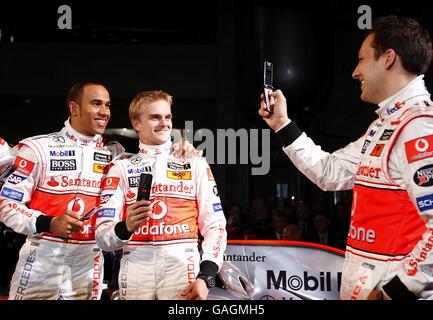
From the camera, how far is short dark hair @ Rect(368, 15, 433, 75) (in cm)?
221

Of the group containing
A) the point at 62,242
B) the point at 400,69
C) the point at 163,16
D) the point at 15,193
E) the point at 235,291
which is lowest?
the point at 235,291

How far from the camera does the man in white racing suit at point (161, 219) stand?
2.52m

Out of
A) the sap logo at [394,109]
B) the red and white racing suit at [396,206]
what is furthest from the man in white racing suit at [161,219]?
the sap logo at [394,109]

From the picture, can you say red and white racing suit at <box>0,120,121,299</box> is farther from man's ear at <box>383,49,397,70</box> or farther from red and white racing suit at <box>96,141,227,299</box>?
man's ear at <box>383,49,397,70</box>

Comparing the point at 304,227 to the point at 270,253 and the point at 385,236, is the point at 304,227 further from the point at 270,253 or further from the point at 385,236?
the point at 385,236

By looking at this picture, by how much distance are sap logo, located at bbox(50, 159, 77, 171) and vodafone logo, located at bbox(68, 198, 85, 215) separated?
0.16m

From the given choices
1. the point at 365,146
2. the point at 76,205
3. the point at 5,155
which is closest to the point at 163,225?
the point at 76,205

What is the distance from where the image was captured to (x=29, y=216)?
271 centimetres

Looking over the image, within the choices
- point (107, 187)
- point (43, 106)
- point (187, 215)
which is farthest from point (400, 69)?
point (43, 106)

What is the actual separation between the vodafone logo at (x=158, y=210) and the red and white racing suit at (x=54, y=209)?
41 centimetres

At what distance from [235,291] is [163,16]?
7705mm

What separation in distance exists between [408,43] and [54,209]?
1.75 metres

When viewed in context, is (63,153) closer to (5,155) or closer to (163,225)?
(5,155)

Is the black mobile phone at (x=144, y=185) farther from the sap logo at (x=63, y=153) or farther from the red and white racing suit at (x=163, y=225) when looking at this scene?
the sap logo at (x=63, y=153)
